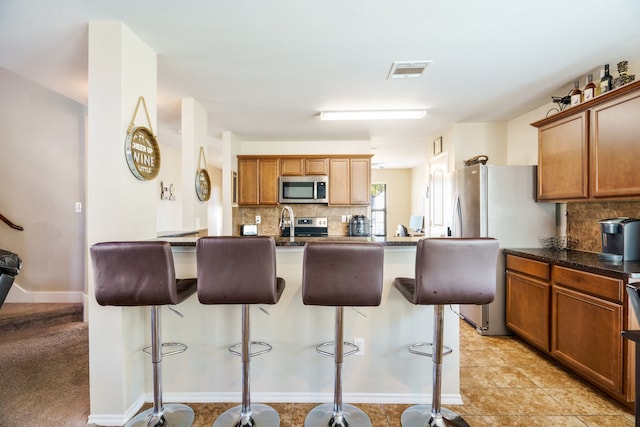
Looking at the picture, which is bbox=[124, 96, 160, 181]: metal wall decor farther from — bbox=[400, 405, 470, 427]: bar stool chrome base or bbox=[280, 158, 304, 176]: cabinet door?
bbox=[280, 158, 304, 176]: cabinet door

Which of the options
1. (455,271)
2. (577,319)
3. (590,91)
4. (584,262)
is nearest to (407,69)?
(590,91)

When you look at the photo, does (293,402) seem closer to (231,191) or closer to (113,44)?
(113,44)

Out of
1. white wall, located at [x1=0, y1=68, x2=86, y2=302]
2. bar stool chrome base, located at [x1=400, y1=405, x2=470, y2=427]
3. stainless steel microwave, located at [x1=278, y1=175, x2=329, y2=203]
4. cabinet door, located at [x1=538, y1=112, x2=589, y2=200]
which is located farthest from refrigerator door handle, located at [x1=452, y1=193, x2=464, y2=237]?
white wall, located at [x1=0, y1=68, x2=86, y2=302]

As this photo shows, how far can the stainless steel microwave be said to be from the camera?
4.73 meters

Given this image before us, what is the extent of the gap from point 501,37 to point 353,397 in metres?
2.55

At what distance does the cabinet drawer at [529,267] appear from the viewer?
2.55m

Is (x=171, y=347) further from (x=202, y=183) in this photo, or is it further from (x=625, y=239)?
(x=625, y=239)

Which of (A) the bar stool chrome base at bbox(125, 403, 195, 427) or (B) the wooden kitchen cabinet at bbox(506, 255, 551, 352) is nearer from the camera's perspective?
(A) the bar stool chrome base at bbox(125, 403, 195, 427)

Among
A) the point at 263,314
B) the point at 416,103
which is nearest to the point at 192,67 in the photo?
the point at 263,314

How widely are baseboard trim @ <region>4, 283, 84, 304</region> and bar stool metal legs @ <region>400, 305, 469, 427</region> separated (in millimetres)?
3763

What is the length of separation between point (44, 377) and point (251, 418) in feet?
5.53

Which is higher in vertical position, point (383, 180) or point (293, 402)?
point (383, 180)

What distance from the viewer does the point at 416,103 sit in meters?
3.28

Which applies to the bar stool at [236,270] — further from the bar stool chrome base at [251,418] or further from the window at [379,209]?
the window at [379,209]
